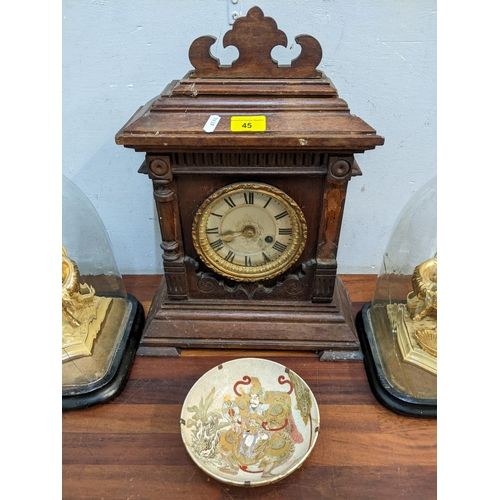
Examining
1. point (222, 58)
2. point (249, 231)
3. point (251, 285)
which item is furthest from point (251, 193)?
point (222, 58)

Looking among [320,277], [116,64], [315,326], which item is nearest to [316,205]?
[320,277]

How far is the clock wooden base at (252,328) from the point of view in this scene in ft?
3.14

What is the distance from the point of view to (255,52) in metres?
0.77

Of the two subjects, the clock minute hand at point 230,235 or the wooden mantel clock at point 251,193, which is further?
A: the clock minute hand at point 230,235

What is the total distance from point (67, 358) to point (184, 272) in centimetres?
30

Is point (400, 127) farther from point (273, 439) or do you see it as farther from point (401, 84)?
point (273, 439)

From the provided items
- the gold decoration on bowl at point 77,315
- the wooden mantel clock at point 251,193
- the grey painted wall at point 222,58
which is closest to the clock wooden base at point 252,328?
the wooden mantel clock at point 251,193

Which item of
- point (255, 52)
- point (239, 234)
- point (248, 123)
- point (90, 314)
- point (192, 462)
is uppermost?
point (255, 52)

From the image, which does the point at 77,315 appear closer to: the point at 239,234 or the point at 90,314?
the point at 90,314

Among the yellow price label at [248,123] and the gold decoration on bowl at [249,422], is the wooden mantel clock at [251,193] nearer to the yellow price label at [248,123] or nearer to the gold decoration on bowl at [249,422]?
the yellow price label at [248,123]

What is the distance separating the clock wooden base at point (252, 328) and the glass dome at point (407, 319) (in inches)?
2.7

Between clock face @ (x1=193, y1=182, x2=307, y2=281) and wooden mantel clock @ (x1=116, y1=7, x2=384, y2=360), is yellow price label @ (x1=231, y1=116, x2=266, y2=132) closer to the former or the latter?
wooden mantel clock @ (x1=116, y1=7, x2=384, y2=360)

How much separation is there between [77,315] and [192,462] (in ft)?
1.35

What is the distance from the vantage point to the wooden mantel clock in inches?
29.1
